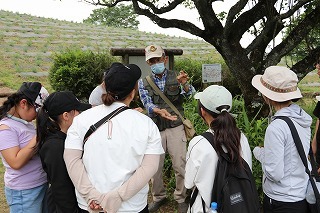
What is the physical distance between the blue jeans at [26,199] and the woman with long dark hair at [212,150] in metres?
1.16

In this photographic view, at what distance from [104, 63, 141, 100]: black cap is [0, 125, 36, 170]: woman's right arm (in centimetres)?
74

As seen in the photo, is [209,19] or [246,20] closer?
[209,19]

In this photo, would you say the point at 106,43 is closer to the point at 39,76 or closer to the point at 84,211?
the point at 39,76

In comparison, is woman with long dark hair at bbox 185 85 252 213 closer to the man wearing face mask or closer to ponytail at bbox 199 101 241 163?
ponytail at bbox 199 101 241 163

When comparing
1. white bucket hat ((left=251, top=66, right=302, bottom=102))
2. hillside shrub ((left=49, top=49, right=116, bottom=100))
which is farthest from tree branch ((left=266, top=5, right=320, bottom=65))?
hillside shrub ((left=49, top=49, right=116, bottom=100))

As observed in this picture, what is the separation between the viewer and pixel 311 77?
55.8ft

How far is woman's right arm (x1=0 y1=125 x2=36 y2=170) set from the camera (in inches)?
89.4

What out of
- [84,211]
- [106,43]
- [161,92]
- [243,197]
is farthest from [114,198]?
[106,43]

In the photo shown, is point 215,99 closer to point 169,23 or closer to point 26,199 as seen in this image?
point 26,199

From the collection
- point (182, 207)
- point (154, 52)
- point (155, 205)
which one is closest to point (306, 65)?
point (154, 52)

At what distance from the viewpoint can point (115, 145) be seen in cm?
189

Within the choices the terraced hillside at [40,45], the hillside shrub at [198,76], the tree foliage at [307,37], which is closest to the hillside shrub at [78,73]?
the terraced hillside at [40,45]

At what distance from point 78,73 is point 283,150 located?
23.3ft

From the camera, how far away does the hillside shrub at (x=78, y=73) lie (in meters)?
8.47
